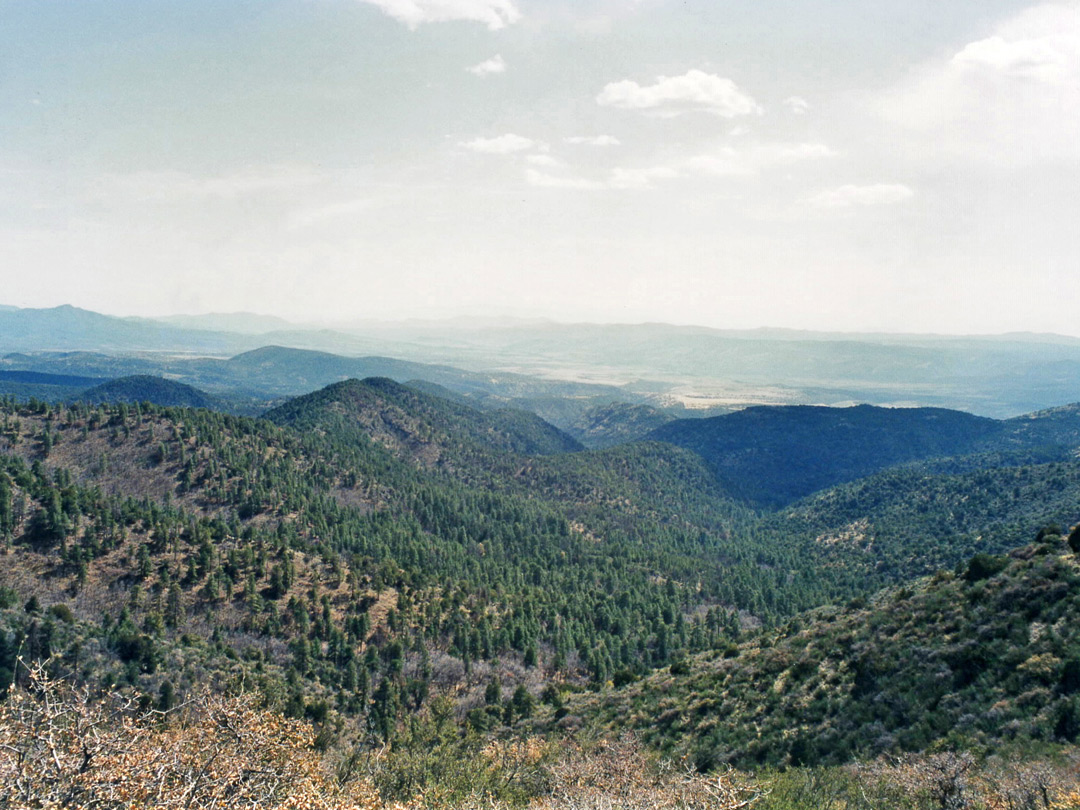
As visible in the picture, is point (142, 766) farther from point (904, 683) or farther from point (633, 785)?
point (904, 683)

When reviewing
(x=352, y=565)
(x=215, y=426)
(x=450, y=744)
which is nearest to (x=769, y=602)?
(x=352, y=565)

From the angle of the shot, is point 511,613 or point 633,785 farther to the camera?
point 511,613

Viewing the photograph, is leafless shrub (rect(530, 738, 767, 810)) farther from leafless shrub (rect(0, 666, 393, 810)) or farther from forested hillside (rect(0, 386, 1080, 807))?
leafless shrub (rect(0, 666, 393, 810))

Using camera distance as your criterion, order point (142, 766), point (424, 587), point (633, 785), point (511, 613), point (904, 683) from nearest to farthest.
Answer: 1. point (142, 766)
2. point (633, 785)
3. point (904, 683)
4. point (511, 613)
5. point (424, 587)

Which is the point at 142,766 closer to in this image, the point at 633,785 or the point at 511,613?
the point at 633,785

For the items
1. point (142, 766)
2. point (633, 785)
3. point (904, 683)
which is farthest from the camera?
point (904, 683)

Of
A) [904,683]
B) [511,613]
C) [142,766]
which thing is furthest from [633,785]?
[511,613]

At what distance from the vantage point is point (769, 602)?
140 meters

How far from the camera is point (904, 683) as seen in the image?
41656mm

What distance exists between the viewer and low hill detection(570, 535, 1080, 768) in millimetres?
34406

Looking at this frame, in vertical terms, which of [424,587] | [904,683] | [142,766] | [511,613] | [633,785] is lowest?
[511,613]

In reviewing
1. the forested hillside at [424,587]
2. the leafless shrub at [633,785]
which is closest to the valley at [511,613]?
the forested hillside at [424,587]

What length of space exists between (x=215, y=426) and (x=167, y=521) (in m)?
70.5

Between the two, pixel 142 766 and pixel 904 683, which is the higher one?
pixel 142 766
